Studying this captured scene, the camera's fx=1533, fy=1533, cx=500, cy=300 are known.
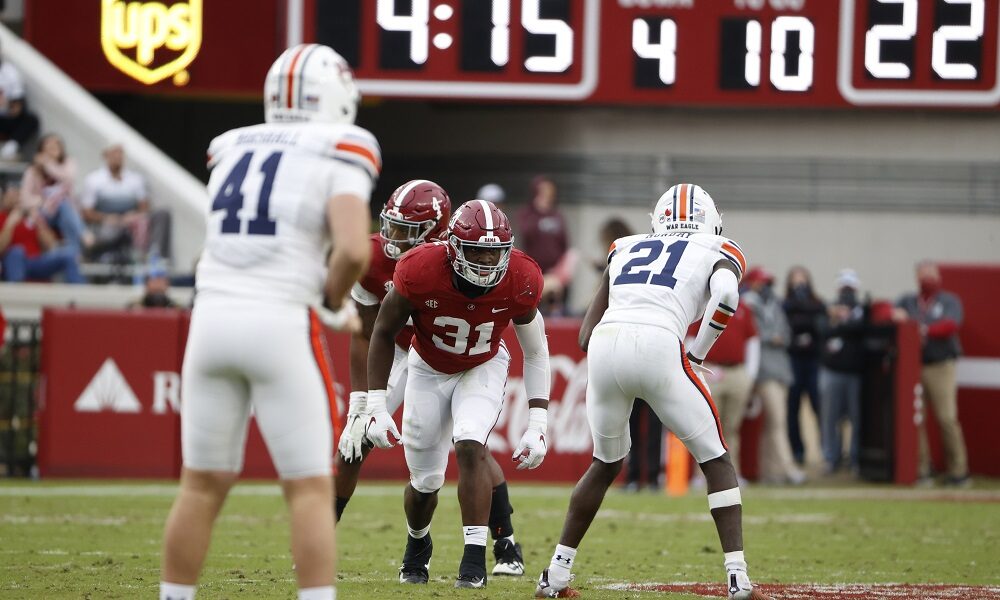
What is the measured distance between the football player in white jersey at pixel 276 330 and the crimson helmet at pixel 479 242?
5.09ft

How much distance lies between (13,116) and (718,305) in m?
12.3

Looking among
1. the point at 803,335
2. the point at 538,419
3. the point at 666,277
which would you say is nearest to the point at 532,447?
the point at 538,419

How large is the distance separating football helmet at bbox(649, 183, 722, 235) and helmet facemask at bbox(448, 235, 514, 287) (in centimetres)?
75

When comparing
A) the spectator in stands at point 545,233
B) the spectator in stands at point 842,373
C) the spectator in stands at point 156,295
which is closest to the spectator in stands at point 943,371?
the spectator in stands at point 842,373

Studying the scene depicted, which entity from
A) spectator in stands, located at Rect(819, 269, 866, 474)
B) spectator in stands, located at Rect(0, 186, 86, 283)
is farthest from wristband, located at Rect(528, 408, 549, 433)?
spectator in stands, located at Rect(0, 186, 86, 283)

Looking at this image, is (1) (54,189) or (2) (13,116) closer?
(1) (54,189)

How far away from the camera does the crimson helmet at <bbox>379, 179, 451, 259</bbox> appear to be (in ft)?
23.8

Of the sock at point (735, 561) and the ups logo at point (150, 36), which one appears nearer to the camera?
the sock at point (735, 561)

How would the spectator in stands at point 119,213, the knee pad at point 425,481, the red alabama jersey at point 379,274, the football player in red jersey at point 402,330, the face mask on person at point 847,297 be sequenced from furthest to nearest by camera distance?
1. the spectator in stands at point 119,213
2. the face mask on person at point 847,297
3. the red alabama jersey at point 379,274
4. the football player in red jersey at point 402,330
5. the knee pad at point 425,481

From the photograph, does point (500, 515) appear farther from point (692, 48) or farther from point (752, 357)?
point (692, 48)

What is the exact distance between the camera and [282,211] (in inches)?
191

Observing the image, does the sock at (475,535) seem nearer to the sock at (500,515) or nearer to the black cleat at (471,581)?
the black cleat at (471,581)

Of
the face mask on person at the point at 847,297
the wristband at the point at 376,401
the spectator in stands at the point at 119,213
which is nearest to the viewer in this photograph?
the wristband at the point at 376,401

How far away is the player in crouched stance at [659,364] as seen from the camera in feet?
21.1
